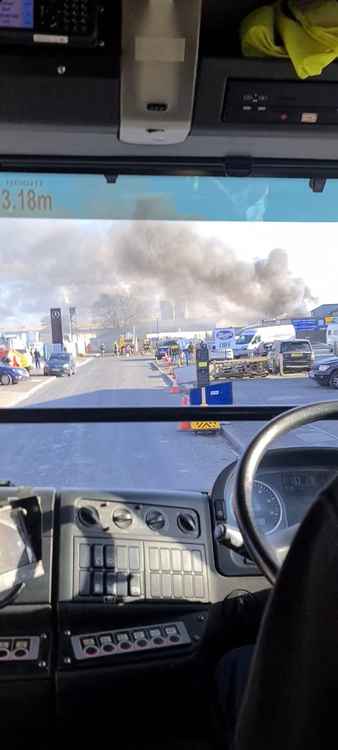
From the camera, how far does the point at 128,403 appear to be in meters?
2.21

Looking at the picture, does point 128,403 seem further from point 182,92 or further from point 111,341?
point 182,92

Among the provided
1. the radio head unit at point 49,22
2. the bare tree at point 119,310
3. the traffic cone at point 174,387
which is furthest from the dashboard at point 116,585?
the radio head unit at point 49,22

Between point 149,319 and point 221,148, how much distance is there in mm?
643

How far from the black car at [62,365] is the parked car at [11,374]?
8 cm

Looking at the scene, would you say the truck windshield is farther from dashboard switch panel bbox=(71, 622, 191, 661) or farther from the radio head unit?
the radio head unit

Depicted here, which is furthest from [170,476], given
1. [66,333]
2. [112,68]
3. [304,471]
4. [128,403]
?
[112,68]

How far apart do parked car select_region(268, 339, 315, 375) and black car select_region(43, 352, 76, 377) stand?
73cm

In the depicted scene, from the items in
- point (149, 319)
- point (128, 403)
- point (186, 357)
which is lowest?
point (128, 403)

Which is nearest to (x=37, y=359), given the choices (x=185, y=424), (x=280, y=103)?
(x=185, y=424)

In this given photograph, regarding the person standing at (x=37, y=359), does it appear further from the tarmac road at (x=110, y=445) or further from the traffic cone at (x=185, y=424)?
the traffic cone at (x=185, y=424)

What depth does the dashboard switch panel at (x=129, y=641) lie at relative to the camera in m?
1.79

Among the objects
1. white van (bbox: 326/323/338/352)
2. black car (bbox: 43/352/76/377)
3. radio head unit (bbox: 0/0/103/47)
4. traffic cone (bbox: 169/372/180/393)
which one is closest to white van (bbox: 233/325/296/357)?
white van (bbox: 326/323/338/352)

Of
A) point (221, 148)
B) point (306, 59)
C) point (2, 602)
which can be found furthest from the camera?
point (221, 148)

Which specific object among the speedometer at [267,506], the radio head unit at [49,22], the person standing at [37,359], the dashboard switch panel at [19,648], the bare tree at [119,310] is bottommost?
the dashboard switch panel at [19,648]
